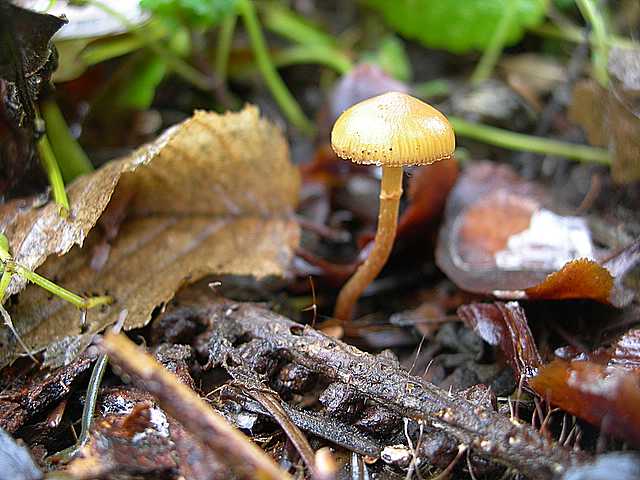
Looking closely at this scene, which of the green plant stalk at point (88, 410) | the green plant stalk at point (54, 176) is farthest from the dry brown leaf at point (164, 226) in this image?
the green plant stalk at point (88, 410)

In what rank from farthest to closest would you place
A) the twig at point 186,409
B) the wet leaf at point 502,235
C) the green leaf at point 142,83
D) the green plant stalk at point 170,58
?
the green leaf at point 142,83 → the green plant stalk at point 170,58 → the wet leaf at point 502,235 → the twig at point 186,409

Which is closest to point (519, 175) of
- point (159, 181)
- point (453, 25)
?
point (453, 25)

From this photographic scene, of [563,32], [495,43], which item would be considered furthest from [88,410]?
[563,32]

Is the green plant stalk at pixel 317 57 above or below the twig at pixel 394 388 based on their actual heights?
above

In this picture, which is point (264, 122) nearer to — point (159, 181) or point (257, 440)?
point (159, 181)

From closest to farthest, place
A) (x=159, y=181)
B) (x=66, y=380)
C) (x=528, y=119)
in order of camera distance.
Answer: (x=66, y=380)
(x=159, y=181)
(x=528, y=119)

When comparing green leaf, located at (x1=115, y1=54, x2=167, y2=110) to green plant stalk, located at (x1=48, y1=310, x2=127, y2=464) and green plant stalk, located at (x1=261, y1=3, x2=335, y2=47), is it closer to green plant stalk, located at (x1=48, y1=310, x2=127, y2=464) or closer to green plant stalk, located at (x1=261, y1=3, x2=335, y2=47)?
green plant stalk, located at (x1=261, y1=3, x2=335, y2=47)

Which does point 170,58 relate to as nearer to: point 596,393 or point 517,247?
point 517,247

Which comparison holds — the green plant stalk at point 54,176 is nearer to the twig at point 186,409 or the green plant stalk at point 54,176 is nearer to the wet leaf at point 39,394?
the wet leaf at point 39,394
